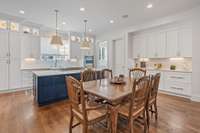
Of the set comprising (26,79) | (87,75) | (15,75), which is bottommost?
(26,79)

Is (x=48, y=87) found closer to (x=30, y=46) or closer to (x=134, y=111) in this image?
(x=134, y=111)

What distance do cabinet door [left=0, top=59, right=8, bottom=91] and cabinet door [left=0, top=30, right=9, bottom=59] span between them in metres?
0.25

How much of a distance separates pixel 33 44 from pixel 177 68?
19.1 ft

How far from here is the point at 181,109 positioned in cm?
309

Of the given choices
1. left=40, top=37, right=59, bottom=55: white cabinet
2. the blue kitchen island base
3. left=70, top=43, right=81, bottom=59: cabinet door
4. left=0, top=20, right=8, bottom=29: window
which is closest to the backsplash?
left=70, top=43, right=81, bottom=59: cabinet door

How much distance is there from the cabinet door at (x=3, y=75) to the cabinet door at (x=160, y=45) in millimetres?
5677

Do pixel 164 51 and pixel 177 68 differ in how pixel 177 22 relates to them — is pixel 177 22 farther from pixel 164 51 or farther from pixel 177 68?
pixel 177 68

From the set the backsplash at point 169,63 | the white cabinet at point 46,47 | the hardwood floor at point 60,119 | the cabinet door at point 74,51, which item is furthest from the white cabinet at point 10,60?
the backsplash at point 169,63

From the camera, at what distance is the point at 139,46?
5691 mm

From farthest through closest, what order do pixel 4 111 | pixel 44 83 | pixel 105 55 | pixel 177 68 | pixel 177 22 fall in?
pixel 105 55 < pixel 177 68 < pixel 177 22 < pixel 44 83 < pixel 4 111

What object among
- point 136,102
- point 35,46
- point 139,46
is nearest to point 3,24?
point 35,46

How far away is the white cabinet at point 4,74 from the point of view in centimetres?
450

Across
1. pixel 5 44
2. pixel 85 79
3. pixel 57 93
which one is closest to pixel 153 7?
pixel 85 79

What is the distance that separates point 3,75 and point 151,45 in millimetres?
5701
